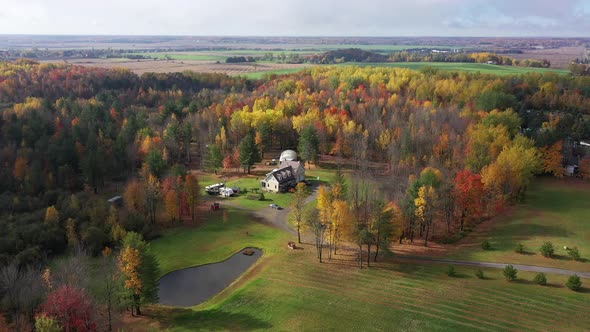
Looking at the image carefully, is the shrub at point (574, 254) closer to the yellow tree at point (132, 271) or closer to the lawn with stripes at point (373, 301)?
the lawn with stripes at point (373, 301)

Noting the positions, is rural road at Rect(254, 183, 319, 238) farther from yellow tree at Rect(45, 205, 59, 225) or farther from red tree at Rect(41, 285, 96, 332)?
red tree at Rect(41, 285, 96, 332)

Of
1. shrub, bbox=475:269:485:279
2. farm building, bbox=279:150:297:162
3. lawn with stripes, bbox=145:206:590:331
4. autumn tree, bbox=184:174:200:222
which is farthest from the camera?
farm building, bbox=279:150:297:162

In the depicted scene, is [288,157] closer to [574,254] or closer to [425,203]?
[425,203]

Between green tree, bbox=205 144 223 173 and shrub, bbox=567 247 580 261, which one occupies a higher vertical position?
green tree, bbox=205 144 223 173

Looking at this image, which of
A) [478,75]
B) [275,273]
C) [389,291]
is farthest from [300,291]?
[478,75]

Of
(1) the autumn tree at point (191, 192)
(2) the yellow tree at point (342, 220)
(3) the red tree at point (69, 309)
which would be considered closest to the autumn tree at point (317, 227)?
(2) the yellow tree at point (342, 220)

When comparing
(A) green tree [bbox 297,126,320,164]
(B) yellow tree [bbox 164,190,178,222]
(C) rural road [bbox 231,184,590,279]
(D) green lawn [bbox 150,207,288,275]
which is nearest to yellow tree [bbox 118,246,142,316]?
(D) green lawn [bbox 150,207,288,275]

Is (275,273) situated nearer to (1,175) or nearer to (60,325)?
(60,325)

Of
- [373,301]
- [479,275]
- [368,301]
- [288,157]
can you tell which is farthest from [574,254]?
[288,157]
